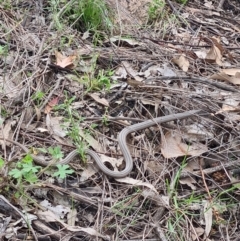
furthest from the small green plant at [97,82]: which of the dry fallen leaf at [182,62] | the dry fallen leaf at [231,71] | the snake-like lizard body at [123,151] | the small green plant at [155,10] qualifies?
the small green plant at [155,10]

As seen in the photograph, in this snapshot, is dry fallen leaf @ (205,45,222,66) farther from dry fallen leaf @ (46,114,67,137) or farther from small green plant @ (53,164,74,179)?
small green plant @ (53,164,74,179)

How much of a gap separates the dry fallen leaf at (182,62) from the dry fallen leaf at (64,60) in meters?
0.78

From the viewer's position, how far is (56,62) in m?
3.65

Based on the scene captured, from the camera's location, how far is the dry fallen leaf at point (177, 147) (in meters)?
3.09

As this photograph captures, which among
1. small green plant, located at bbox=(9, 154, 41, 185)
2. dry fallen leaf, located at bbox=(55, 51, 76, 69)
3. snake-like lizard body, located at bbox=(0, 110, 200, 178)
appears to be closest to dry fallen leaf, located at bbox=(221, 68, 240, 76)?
snake-like lizard body, located at bbox=(0, 110, 200, 178)

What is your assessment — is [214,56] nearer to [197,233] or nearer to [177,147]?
[177,147]

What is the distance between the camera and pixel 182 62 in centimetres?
383

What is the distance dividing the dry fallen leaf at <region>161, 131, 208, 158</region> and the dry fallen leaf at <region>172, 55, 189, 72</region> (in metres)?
0.75

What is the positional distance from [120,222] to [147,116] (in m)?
0.91

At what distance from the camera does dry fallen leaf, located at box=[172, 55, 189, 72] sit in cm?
379

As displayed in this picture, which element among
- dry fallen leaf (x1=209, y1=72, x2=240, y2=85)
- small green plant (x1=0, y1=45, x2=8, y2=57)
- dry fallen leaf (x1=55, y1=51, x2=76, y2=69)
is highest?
dry fallen leaf (x1=209, y1=72, x2=240, y2=85)

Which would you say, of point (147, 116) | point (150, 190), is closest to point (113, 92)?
point (147, 116)

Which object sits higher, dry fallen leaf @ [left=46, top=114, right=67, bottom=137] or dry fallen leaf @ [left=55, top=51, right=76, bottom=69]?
dry fallen leaf @ [left=55, top=51, right=76, bottom=69]

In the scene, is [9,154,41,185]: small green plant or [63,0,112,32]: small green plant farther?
[63,0,112,32]: small green plant
